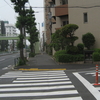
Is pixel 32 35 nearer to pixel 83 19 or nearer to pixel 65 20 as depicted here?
pixel 65 20

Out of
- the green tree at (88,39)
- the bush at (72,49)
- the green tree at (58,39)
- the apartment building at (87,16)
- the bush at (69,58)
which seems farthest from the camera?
the apartment building at (87,16)

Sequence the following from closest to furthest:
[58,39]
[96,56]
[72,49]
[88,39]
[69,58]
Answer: [96,56], [69,58], [72,49], [88,39], [58,39]

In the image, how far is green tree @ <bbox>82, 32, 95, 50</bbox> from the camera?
21.9m

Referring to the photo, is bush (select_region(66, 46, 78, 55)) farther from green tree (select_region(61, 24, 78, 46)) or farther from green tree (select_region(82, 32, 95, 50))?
green tree (select_region(82, 32, 95, 50))

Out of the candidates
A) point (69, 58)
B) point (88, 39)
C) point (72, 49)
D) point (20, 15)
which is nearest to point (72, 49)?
point (72, 49)

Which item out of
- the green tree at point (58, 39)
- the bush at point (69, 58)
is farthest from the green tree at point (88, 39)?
the bush at point (69, 58)

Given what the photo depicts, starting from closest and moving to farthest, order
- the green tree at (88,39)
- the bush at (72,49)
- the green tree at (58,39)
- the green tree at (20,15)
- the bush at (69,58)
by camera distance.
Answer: the bush at (69,58)
the bush at (72,49)
the green tree at (20,15)
the green tree at (58,39)
the green tree at (88,39)

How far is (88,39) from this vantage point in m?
21.8

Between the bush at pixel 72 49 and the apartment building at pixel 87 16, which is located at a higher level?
the apartment building at pixel 87 16

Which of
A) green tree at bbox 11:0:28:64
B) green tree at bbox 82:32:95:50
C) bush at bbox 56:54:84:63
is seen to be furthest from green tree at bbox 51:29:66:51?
green tree at bbox 11:0:28:64

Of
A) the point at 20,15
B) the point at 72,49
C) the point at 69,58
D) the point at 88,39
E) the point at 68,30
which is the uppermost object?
the point at 20,15

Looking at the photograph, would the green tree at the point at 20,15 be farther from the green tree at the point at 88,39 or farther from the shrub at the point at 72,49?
the green tree at the point at 88,39

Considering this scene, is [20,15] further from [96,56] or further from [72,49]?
[96,56]

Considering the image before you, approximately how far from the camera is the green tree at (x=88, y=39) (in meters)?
21.9
